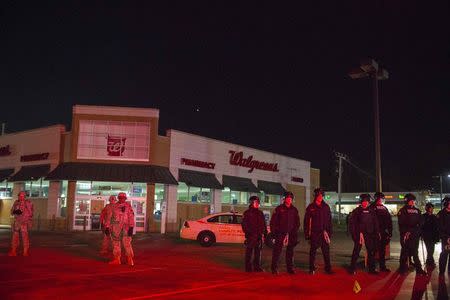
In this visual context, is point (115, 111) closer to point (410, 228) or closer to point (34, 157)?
point (34, 157)

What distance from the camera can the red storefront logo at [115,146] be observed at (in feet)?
104

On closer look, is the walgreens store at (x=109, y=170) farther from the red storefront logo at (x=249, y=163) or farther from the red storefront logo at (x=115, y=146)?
the red storefront logo at (x=249, y=163)

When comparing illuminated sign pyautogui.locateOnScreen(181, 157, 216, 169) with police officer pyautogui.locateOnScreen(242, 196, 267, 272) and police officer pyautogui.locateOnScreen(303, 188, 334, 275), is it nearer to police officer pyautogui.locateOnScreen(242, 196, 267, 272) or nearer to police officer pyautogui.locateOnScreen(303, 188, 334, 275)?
police officer pyautogui.locateOnScreen(242, 196, 267, 272)

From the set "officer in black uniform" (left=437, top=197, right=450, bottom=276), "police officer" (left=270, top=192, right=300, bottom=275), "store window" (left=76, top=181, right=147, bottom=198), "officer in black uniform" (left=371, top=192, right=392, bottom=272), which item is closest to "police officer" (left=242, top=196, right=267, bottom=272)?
"police officer" (left=270, top=192, right=300, bottom=275)

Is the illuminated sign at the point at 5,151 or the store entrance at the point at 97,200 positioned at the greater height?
the illuminated sign at the point at 5,151

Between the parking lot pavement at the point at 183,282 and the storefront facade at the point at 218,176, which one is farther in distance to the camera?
the storefront facade at the point at 218,176

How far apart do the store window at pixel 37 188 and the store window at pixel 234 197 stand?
12.5 m

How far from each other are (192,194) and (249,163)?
22.5 feet

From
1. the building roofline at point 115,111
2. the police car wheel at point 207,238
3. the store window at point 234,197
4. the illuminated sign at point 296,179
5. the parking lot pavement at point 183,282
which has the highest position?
the building roofline at point 115,111

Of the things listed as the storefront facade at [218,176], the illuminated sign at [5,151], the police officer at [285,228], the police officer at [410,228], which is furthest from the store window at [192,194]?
the police officer at [410,228]

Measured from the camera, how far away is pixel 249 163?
4059cm

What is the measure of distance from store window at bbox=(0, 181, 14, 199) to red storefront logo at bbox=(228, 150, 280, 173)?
16242 mm

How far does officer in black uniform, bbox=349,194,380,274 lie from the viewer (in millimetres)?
12258

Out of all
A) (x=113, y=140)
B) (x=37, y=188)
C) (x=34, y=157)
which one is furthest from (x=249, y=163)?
(x=34, y=157)
